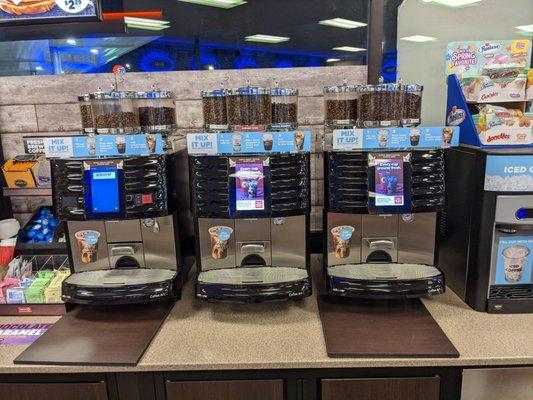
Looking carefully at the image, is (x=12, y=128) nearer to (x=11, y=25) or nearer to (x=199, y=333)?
(x=11, y=25)

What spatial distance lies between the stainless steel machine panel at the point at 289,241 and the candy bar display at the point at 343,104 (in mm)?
498

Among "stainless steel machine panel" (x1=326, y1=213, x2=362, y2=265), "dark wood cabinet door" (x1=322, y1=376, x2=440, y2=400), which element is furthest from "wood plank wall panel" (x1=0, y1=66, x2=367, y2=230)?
"dark wood cabinet door" (x1=322, y1=376, x2=440, y2=400)

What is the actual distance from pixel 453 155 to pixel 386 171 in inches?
16.3

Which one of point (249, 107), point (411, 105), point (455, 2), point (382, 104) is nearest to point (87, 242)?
point (249, 107)

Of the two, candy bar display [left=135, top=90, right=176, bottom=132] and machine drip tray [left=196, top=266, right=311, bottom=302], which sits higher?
candy bar display [left=135, top=90, right=176, bottom=132]

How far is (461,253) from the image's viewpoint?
1770 millimetres

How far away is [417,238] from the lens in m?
1.74

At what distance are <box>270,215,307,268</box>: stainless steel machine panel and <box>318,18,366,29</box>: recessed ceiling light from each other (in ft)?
4.28

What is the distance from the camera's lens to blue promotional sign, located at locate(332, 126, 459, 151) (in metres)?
1.59

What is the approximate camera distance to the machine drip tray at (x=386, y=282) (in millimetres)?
1619

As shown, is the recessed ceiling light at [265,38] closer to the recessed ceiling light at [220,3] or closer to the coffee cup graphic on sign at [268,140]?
the recessed ceiling light at [220,3]

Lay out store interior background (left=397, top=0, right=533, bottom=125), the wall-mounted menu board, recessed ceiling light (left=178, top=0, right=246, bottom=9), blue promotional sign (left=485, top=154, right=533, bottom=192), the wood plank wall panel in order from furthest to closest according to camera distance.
A: 1. recessed ceiling light (left=178, top=0, right=246, bottom=9)
2. store interior background (left=397, top=0, right=533, bottom=125)
3. the wood plank wall panel
4. the wall-mounted menu board
5. blue promotional sign (left=485, top=154, right=533, bottom=192)

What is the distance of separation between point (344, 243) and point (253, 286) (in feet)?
1.41

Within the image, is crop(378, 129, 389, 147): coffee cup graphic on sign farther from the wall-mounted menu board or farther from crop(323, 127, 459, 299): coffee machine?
the wall-mounted menu board
